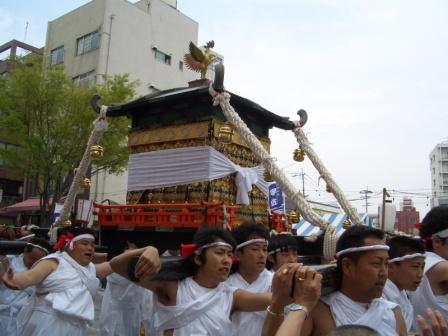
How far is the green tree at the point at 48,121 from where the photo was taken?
599 inches

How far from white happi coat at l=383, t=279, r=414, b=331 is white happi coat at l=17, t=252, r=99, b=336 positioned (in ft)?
7.83

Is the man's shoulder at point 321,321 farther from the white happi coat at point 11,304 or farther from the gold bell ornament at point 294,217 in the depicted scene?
the gold bell ornament at point 294,217

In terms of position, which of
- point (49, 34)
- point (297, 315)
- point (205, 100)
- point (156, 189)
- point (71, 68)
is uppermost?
point (49, 34)

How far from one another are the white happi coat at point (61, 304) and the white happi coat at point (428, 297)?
8.54ft

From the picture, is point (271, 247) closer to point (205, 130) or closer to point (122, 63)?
point (205, 130)

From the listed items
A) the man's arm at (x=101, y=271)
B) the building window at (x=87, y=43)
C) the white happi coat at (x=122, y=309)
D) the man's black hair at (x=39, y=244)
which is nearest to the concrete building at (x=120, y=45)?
the building window at (x=87, y=43)

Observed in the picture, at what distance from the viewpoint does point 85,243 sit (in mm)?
3830

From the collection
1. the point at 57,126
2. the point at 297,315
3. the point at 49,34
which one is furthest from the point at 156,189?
the point at 49,34

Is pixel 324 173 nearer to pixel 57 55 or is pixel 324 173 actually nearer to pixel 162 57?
pixel 162 57

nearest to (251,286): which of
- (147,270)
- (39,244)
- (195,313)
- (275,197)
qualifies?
(195,313)

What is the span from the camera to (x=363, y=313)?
206 centimetres

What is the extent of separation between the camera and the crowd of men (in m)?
1.99

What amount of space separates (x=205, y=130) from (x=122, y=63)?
18.5 metres

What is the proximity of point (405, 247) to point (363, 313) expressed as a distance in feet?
3.05
